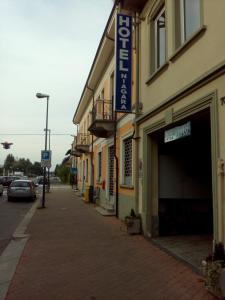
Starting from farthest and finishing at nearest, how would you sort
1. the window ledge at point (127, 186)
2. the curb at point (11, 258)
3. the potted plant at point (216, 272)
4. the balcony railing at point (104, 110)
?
the balcony railing at point (104, 110) → the window ledge at point (127, 186) → the curb at point (11, 258) → the potted plant at point (216, 272)

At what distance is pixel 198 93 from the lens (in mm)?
6402

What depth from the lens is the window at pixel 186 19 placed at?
7062 mm

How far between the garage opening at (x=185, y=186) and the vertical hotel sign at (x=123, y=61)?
1.55 m

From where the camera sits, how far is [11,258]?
23.8 ft

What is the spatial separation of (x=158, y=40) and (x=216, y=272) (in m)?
6.55

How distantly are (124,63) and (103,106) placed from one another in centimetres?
494

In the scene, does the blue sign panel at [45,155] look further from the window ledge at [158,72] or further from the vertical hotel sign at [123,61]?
the window ledge at [158,72]

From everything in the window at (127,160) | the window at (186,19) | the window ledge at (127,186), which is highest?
the window at (186,19)

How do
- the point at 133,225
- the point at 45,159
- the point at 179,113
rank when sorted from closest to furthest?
1. the point at 179,113
2. the point at 133,225
3. the point at 45,159

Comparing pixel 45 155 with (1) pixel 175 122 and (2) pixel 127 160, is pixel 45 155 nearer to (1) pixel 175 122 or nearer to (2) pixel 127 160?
(2) pixel 127 160

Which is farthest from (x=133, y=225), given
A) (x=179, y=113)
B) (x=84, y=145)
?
(x=84, y=145)

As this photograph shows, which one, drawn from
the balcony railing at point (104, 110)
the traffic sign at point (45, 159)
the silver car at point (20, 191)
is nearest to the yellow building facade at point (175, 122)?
the balcony railing at point (104, 110)

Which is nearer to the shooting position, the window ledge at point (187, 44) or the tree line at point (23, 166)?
the window ledge at point (187, 44)

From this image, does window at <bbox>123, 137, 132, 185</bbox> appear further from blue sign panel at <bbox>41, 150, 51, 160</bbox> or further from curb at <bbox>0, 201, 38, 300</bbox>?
blue sign panel at <bbox>41, 150, 51, 160</bbox>
